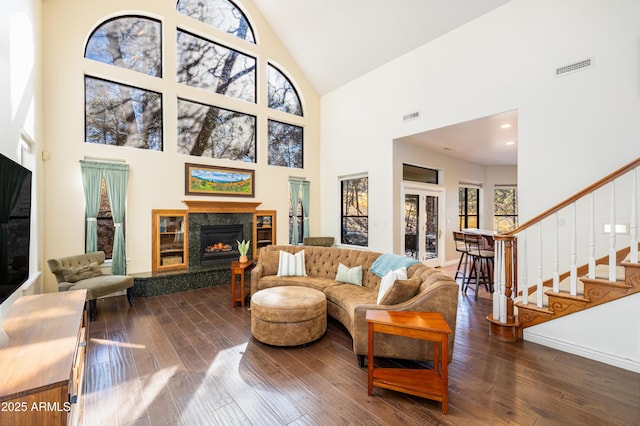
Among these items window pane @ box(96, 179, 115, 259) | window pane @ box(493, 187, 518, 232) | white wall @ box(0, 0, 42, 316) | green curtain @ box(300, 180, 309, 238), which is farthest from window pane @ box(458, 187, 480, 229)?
white wall @ box(0, 0, 42, 316)

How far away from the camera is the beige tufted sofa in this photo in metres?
2.52

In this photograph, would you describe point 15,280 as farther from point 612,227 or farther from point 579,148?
point 579,148

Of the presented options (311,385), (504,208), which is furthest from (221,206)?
(504,208)

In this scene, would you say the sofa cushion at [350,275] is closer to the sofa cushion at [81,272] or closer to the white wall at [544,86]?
the white wall at [544,86]

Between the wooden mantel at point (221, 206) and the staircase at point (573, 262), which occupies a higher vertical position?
the wooden mantel at point (221, 206)

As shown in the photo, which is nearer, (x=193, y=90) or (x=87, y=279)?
(x=87, y=279)

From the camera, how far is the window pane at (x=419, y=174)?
6.39 meters

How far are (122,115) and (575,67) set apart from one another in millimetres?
7094

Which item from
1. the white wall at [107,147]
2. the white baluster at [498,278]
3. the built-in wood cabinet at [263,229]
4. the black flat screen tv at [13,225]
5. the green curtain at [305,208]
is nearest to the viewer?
the black flat screen tv at [13,225]

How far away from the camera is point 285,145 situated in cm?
745

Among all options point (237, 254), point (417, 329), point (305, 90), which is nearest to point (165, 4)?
point (305, 90)

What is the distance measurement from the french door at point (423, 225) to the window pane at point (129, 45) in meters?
5.86

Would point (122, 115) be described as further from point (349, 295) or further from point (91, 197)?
point (349, 295)

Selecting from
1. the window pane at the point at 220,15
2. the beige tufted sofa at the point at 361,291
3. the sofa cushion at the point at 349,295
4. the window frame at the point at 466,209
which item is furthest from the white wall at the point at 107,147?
the window frame at the point at 466,209
